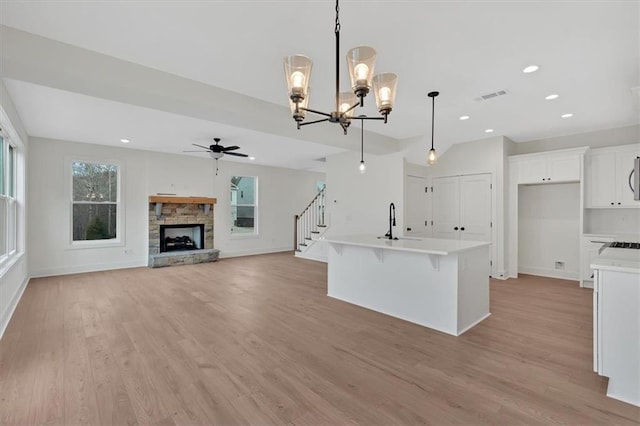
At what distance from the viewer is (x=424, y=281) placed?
12.0 ft

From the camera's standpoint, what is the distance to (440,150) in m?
6.61

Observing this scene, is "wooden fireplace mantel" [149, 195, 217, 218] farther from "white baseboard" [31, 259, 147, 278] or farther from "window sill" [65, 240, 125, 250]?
"white baseboard" [31, 259, 147, 278]

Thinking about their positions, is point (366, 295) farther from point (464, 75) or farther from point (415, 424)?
point (464, 75)

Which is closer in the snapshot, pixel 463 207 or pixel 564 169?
pixel 564 169

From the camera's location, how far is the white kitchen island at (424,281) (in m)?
3.43

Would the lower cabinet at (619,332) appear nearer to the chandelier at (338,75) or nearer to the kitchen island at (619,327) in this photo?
the kitchen island at (619,327)

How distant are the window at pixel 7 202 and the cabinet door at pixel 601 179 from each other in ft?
29.7

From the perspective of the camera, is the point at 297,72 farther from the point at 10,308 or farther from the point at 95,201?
the point at 95,201

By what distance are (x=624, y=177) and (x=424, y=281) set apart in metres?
4.33

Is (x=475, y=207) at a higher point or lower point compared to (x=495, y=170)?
lower

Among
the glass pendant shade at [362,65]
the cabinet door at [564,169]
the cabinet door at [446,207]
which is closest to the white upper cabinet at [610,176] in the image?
the cabinet door at [564,169]

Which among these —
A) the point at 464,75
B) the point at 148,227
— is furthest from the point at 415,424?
the point at 148,227

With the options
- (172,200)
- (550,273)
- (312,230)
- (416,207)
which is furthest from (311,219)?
(550,273)

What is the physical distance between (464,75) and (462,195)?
12.3 feet
